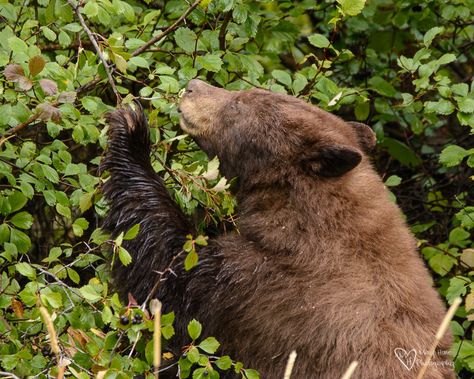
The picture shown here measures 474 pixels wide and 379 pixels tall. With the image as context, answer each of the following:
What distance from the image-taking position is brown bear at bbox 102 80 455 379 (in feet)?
14.0

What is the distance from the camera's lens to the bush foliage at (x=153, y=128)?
4055mm

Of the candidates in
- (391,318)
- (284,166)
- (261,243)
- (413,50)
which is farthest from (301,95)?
(413,50)

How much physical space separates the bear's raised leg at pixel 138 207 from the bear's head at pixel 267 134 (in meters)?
0.32

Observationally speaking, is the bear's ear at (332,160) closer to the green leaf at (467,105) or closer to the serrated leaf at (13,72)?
the green leaf at (467,105)

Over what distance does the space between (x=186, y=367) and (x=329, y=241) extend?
101cm

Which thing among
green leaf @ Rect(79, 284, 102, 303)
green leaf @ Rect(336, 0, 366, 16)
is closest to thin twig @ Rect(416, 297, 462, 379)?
green leaf @ Rect(79, 284, 102, 303)

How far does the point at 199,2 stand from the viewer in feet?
15.7

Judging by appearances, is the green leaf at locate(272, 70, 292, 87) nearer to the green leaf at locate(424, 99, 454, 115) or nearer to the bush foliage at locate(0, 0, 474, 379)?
the bush foliage at locate(0, 0, 474, 379)

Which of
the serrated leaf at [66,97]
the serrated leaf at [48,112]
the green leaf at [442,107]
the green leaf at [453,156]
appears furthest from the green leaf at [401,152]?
the serrated leaf at [48,112]

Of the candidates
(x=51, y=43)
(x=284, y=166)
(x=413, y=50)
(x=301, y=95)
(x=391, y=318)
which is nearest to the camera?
(x=391, y=318)

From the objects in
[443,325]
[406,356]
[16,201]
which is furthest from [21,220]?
[443,325]

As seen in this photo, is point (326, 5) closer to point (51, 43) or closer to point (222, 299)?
point (51, 43)

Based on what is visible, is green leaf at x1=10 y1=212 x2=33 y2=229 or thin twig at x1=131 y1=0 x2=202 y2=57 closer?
green leaf at x1=10 y1=212 x2=33 y2=229

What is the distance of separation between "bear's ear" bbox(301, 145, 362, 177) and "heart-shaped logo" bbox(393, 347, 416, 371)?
0.92 m
